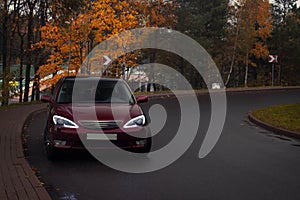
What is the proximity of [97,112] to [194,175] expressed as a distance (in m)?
2.14

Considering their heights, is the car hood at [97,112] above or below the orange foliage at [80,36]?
below

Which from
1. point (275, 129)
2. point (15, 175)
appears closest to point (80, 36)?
point (275, 129)

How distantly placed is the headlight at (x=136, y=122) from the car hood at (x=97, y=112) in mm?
68

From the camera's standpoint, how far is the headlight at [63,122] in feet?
24.2

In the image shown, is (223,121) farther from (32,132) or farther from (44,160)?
(44,160)

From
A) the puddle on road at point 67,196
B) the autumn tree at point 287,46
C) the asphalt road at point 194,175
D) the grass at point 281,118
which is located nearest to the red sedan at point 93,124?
the asphalt road at point 194,175

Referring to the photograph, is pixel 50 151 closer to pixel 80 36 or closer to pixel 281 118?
pixel 281 118

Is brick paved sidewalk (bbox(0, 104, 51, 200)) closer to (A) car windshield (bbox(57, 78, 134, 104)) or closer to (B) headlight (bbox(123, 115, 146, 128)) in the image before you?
(A) car windshield (bbox(57, 78, 134, 104))

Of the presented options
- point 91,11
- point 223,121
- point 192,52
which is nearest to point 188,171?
point 223,121

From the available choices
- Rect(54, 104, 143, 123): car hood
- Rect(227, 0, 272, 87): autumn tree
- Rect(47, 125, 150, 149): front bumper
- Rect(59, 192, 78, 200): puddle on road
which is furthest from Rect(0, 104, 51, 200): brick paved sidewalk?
Rect(227, 0, 272, 87): autumn tree

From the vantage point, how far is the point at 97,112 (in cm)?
757

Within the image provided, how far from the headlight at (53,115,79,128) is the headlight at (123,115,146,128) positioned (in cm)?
92

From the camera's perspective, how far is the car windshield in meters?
8.44

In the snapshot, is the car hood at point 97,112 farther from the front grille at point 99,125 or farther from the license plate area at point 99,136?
the license plate area at point 99,136
